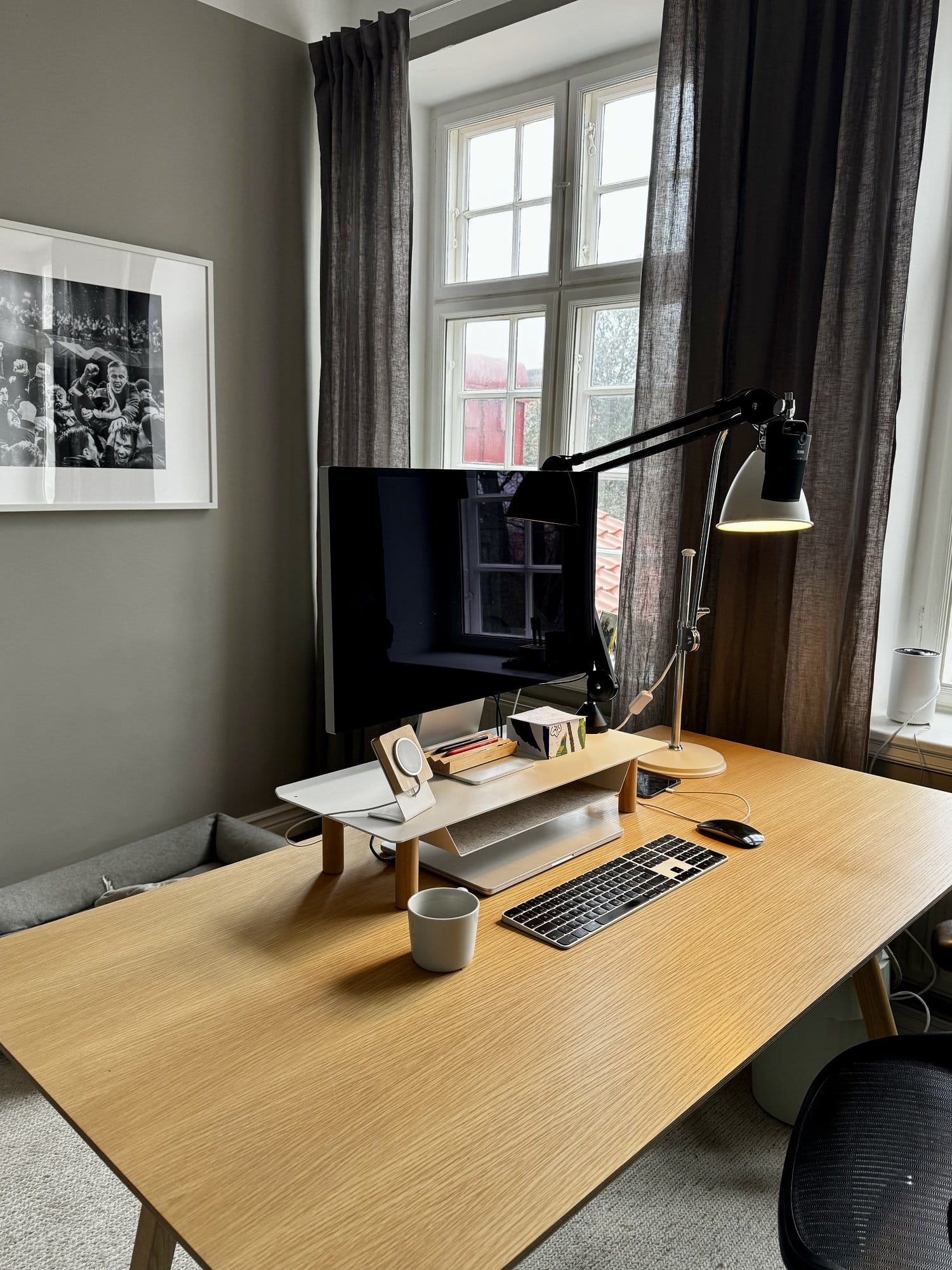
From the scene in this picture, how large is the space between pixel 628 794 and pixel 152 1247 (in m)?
0.94

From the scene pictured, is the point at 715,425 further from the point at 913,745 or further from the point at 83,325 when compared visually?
the point at 83,325

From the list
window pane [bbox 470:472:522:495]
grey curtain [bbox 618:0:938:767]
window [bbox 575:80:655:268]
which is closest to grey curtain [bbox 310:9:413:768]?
window [bbox 575:80:655:268]

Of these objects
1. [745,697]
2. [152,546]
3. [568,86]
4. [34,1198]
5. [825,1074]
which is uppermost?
[568,86]

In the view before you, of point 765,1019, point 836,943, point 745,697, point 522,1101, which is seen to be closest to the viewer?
point 522,1101

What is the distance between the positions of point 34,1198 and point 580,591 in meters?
1.47

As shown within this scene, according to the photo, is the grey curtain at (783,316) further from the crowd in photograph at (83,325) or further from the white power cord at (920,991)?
the crowd in photograph at (83,325)

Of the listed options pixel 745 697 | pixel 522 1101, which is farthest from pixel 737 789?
pixel 522 1101

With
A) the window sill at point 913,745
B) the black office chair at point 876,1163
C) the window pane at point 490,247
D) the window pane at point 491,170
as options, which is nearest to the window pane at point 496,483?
the black office chair at point 876,1163

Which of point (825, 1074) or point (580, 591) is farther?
point (580, 591)

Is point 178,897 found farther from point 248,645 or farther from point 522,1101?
point 248,645

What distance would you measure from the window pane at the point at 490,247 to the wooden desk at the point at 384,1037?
203 cm

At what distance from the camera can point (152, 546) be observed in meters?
2.58

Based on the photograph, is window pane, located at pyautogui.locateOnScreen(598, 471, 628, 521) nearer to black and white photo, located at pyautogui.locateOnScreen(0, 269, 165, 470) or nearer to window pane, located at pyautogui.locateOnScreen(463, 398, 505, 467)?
window pane, located at pyautogui.locateOnScreen(463, 398, 505, 467)

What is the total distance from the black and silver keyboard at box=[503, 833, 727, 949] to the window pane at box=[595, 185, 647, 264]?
168 centimetres
